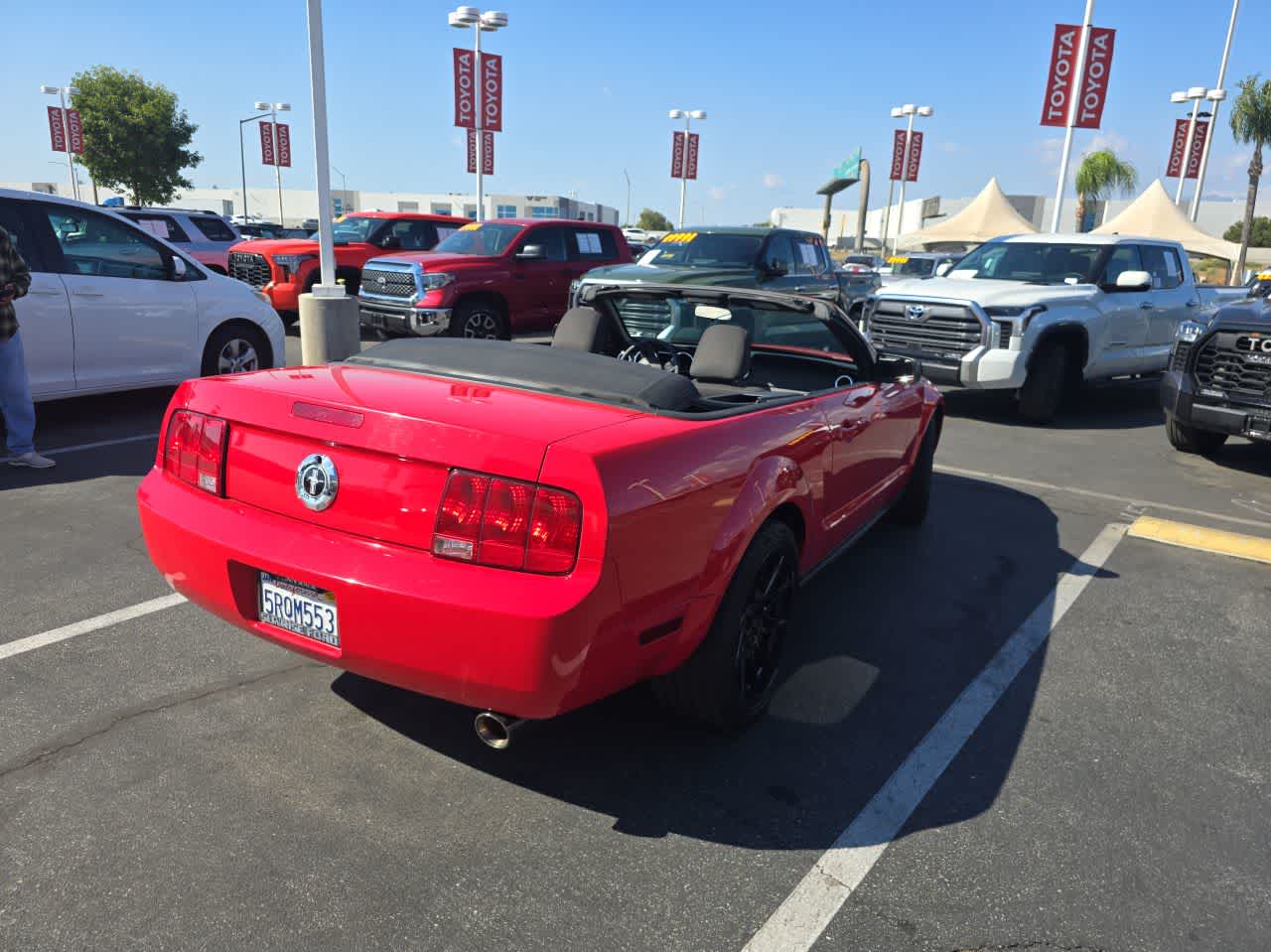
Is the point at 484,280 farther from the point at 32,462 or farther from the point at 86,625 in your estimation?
the point at 86,625

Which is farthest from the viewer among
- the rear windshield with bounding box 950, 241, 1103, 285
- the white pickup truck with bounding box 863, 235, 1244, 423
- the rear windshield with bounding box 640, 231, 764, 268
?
the rear windshield with bounding box 640, 231, 764, 268

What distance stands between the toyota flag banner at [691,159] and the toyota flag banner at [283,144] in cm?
2553

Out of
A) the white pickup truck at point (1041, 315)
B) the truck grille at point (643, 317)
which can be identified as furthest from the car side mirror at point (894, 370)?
the white pickup truck at point (1041, 315)

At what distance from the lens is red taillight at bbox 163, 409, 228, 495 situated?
9.45 feet

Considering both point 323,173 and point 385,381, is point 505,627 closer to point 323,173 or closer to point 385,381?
point 385,381

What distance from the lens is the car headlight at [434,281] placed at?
37.9 feet

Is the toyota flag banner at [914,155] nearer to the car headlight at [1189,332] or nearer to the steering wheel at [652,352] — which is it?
the car headlight at [1189,332]

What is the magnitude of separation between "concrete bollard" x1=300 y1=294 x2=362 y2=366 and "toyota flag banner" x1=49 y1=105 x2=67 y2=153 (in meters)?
42.4

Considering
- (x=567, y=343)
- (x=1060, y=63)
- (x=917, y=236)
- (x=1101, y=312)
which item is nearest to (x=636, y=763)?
(x=567, y=343)

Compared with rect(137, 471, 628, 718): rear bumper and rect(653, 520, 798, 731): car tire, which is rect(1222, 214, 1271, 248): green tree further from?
rect(137, 471, 628, 718): rear bumper

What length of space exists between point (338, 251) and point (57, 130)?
39069 mm

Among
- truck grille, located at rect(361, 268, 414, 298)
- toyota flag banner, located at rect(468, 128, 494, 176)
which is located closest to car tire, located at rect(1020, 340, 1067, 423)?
truck grille, located at rect(361, 268, 414, 298)

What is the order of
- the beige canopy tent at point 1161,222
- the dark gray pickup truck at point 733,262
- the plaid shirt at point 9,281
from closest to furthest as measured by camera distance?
the plaid shirt at point 9,281 < the dark gray pickup truck at point 733,262 < the beige canopy tent at point 1161,222

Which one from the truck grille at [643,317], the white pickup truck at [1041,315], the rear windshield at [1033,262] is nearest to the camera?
the truck grille at [643,317]
